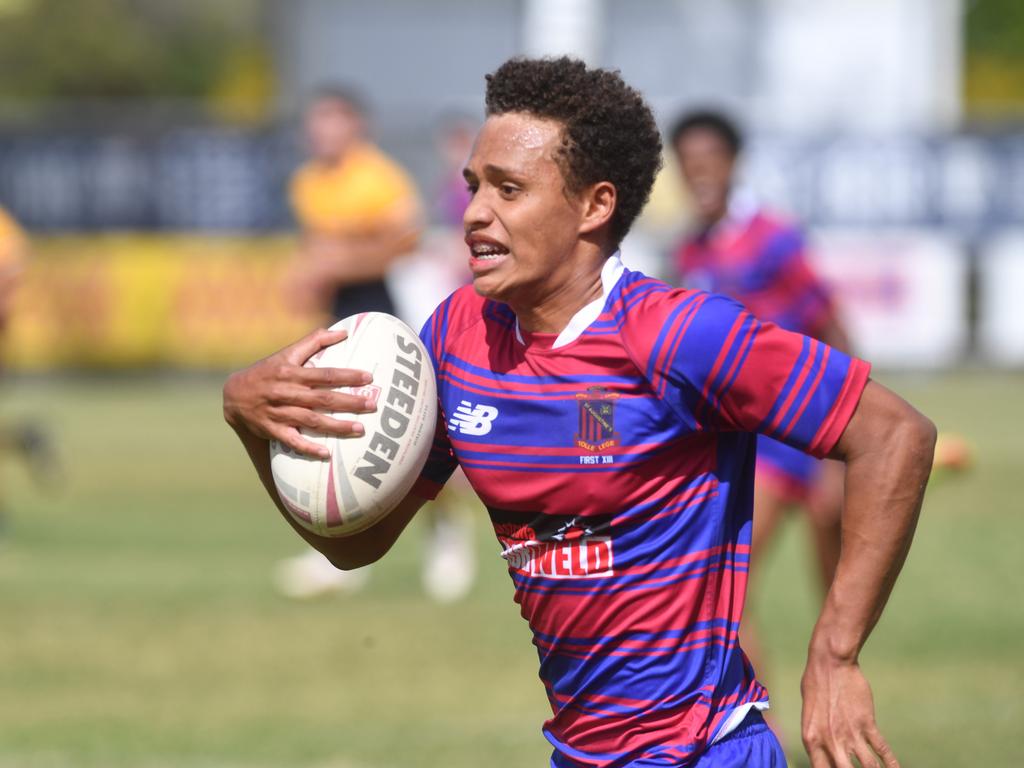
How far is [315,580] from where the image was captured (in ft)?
34.3

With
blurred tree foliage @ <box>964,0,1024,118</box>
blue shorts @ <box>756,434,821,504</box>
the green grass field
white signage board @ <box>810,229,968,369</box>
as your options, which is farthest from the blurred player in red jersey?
blurred tree foliage @ <box>964,0,1024,118</box>

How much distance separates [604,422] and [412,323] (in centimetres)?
1678

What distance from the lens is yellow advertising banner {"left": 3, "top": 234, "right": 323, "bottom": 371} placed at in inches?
919

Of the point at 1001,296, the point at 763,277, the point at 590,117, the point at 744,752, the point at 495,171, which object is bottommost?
the point at 1001,296

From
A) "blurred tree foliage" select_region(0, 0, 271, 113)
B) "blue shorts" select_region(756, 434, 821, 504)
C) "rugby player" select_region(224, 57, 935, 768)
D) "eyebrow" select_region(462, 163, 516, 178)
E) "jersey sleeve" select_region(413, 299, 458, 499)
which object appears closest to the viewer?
"rugby player" select_region(224, 57, 935, 768)

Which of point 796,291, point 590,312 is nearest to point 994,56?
point 796,291

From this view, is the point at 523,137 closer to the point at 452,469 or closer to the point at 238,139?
the point at 452,469

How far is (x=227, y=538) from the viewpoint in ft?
41.4

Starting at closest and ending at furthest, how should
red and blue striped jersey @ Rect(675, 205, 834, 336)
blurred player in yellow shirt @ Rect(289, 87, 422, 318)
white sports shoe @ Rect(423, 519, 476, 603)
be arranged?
red and blue striped jersey @ Rect(675, 205, 834, 336)
white sports shoe @ Rect(423, 519, 476, 603)
blurred player in yellow shirt @ Rect(289, 87, 422, 318)

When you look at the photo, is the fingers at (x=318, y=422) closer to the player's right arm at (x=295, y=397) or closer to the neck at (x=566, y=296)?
the player's right arm at (x=295, y=397)

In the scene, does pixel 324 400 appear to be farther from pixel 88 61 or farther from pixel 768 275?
pixel 88 61

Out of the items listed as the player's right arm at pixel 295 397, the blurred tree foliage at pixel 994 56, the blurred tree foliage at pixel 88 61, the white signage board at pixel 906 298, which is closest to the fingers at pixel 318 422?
the player's right arm at pixel 295 397

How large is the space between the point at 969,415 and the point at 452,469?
1583cm

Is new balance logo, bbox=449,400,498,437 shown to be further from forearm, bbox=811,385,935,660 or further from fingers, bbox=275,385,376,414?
forearm, bbox=811,385,935,660
